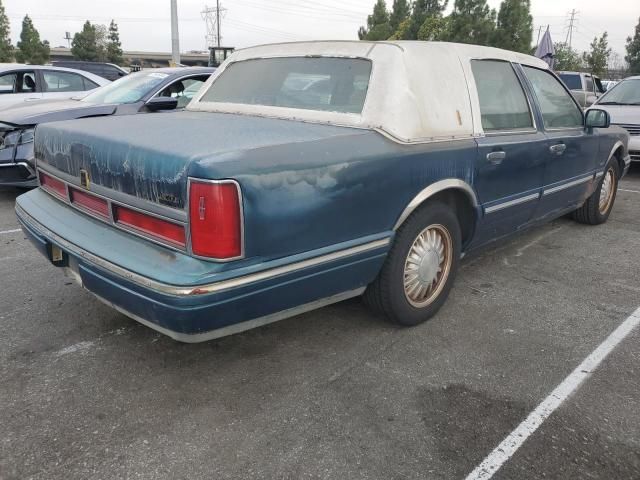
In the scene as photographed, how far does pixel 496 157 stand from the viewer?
11.2 ft

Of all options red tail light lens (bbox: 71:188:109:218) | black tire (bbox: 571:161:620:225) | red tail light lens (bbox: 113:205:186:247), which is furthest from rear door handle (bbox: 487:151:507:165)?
black tire (bbox: 571:161:620:225)

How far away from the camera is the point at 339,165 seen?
247 cm

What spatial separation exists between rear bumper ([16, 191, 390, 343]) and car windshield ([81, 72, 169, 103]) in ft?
13.4

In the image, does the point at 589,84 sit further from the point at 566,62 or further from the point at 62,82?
the point at 566,62

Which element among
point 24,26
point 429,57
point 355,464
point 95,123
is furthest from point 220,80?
point 24,26

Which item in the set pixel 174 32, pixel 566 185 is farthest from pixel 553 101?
pixel 174 32

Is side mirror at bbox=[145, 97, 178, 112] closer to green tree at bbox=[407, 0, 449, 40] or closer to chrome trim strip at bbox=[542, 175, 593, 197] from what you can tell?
chrome trim strip at bbox=[542, 175, 593, 197]

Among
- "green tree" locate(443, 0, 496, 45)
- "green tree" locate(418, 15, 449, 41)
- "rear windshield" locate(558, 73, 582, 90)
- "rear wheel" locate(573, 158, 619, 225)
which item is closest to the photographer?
"rear wheel" locate(573, 158, 619, 225)

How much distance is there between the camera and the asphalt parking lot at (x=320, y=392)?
7.09ft

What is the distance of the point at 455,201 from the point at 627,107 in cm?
693

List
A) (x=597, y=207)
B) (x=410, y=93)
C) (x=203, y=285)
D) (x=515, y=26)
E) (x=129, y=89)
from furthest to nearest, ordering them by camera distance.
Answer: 1. (x=515, y=26)
2. (x=129, y=89)
3. (x=597, y=207)
4. (x=410, y=93)
5. (x=203, y=285)

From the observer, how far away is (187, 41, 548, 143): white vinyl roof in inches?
113

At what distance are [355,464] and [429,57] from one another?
2226 millimetres

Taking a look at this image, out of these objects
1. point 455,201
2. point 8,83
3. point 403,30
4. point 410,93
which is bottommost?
point 455,201
